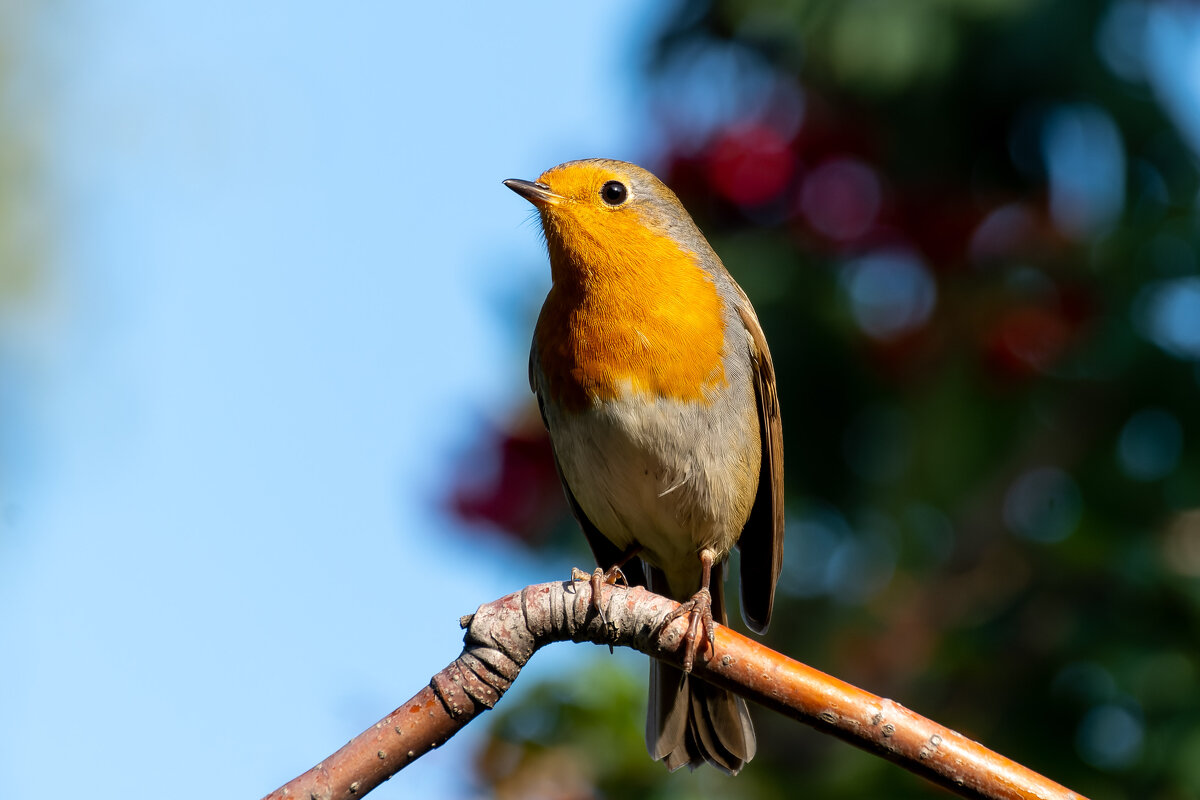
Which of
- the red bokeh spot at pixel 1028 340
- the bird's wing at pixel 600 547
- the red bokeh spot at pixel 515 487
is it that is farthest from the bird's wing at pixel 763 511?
the red bokeh spot at pixel 1028 340

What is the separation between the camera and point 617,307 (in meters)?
3.94

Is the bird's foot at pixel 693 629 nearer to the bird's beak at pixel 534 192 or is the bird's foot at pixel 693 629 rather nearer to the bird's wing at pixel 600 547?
the bird's wing at pixel 600 547

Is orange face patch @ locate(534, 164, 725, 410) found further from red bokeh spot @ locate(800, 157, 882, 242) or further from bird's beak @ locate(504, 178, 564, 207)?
red bokeh spot @ locate(800, 157, 882, 242)

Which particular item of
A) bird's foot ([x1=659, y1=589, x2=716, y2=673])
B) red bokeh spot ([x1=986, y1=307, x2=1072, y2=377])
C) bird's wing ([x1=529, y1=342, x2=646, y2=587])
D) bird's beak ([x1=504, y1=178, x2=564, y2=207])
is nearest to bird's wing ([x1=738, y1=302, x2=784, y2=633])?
bird's wing ([x1=529, y1=342, x2=646, y2=587])

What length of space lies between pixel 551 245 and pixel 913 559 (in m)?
1.93

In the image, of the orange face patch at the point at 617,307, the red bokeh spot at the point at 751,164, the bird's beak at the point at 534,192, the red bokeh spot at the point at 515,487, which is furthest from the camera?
the red bokeh spot at the point at 515,487

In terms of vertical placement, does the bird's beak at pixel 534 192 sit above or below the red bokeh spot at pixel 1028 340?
above

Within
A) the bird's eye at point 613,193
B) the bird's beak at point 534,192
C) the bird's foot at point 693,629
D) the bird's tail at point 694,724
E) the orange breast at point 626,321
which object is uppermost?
the bird's beak at point 534,192

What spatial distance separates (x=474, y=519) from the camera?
5.09 metres

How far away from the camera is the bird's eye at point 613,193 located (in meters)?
4.29

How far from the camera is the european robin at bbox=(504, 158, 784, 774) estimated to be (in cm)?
384

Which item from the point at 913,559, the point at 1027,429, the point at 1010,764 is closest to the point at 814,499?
the point at 913,559

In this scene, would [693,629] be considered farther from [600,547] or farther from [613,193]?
[613,193]

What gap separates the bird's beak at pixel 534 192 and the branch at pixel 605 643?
1789 mm
